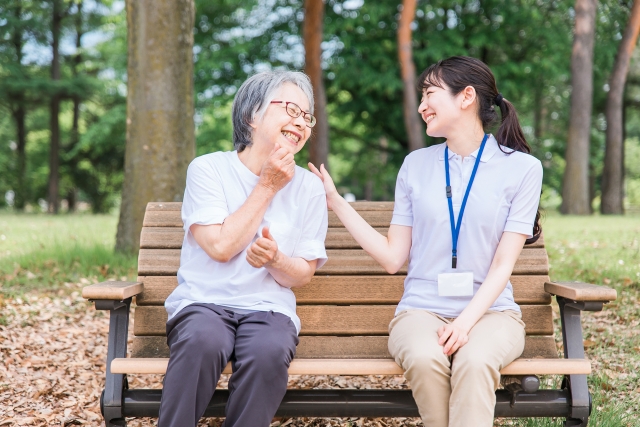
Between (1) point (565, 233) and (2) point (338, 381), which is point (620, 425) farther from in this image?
(1) point (565, 233)

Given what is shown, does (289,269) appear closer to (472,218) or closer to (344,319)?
(344,319)

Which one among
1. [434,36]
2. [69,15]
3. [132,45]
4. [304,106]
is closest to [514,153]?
[304,106]

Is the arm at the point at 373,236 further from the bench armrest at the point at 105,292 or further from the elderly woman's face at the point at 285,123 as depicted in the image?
the bench armrest at the point at 105,292

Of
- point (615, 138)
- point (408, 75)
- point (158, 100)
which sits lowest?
point (158, 100)

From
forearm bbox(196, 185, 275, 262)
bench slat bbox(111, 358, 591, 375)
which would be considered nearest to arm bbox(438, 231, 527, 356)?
bench slat bbox(111, 358, 591, 375)

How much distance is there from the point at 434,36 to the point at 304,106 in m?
15.9

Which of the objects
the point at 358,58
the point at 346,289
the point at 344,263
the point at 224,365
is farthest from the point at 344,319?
the point at 358,58

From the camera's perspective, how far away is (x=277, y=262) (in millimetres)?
2684

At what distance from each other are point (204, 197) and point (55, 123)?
71.1 feet

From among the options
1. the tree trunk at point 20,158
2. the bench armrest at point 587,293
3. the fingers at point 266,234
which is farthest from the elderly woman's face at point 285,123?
the tree trunk at point 20,158

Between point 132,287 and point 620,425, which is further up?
point 132,287

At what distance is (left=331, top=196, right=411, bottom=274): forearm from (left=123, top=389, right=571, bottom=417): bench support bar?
59 cm

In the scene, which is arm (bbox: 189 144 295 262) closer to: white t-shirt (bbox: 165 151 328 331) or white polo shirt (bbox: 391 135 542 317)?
white t-shirt (bbox: 165 151 328 331)

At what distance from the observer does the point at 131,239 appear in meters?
6.44
